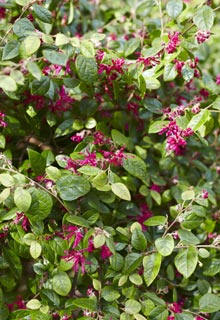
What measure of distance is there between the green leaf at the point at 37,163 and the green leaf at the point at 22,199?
5.6 inches

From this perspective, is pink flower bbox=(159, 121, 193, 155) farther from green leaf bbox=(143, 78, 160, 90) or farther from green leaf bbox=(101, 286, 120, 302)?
green leaf bbox=(101, 286, 120, 302)

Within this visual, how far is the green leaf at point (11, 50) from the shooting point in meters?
1.07

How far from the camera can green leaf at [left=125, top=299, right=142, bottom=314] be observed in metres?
1.08

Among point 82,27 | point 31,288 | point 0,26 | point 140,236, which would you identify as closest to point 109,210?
point 140,236

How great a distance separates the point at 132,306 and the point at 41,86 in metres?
0.61

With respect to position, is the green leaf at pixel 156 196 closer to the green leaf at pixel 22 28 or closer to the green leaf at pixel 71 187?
the green leaf at pixel 71 187

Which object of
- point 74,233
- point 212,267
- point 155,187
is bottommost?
point 212,267

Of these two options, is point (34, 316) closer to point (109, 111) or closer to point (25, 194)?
point (25, 194)

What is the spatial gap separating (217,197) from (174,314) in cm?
57

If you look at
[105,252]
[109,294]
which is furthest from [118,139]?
[109,294]

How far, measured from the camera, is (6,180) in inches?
39.1

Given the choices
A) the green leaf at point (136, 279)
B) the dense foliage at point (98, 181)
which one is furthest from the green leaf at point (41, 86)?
the green leaf at point (136, 279)

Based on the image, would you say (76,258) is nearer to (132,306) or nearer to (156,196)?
(132,306)

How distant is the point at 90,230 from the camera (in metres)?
1.06
